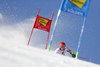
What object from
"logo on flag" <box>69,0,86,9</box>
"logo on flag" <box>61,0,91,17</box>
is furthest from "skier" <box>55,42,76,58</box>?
"logo on flag" <box>69,0,86,9</box>

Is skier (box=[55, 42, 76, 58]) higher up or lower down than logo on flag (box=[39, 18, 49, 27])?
lower down

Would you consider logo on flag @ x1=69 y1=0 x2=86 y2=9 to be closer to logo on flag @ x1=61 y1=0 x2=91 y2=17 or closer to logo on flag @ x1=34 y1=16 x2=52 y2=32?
logo on flag @ x1=61 y1=0 x2=91 y2=17

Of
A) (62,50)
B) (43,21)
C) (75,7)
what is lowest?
(62,50)

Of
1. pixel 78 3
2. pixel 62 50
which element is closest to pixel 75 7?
pixel 78 3

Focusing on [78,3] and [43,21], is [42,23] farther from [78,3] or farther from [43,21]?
[78,3]

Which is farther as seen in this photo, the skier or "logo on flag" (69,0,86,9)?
the skier

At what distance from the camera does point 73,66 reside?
0.75 meters

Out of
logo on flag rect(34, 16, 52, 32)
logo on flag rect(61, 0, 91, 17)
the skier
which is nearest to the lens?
logo on flag rect(61, 0, 91, 17)

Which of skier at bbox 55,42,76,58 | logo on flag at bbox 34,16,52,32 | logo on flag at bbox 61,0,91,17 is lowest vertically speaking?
skier at bbox 55,42,76,58

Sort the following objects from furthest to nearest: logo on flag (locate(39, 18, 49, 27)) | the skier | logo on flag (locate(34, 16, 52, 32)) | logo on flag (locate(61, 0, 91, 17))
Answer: logo on flag (locate(39, 18, 49, 27)) < logo on flag (locate(34, 16, 52, 32)) < the skier < logo on flag (locate(61, 0, 91, 17))

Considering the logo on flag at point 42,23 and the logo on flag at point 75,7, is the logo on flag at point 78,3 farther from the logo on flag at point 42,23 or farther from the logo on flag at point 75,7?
the logo on flag at point 42,23

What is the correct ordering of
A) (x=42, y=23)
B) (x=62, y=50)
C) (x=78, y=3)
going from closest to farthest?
(x=78, y=3), (x=62, y=50), (x=42, y=23)

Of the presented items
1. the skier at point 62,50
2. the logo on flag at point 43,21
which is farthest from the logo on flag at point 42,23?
the skier at point 62,50

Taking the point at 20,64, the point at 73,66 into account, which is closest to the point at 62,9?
the point at 73,66
